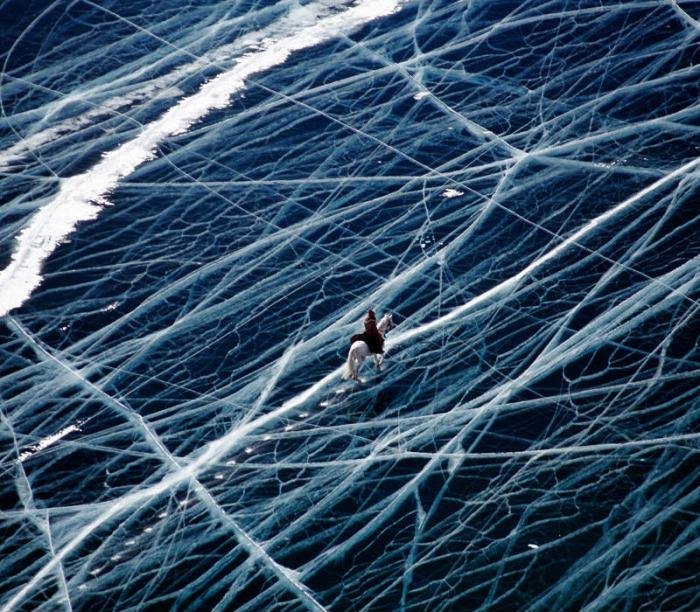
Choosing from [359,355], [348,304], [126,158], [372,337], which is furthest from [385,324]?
[126,158]

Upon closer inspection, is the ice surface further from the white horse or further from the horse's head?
the horse's head

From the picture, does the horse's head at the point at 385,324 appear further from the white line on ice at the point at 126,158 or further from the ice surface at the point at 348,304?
the white line on ice at the point at 126,158

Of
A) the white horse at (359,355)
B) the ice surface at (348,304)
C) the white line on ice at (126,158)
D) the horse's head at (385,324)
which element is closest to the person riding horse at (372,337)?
the white horse at (359,355)

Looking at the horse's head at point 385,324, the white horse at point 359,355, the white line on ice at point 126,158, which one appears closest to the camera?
the white horse at point 359,355

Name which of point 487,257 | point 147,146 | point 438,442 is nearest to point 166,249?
point 147,146

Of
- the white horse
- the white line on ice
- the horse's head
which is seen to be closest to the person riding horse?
the white horse

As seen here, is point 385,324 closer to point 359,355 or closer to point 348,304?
point 359,355
